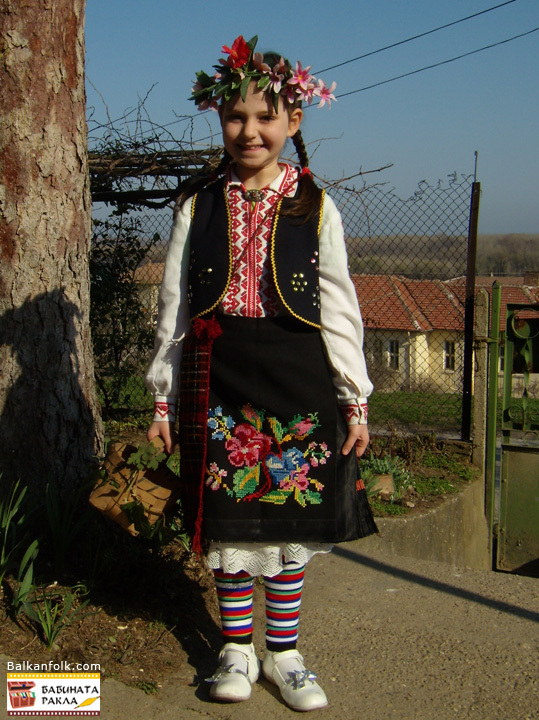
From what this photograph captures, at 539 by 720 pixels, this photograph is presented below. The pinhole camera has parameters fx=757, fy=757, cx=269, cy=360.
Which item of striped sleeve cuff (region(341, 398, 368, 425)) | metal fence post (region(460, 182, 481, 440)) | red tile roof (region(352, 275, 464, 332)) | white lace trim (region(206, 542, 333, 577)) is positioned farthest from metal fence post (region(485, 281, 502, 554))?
white lace trim (region(206, 542, 333, 577))

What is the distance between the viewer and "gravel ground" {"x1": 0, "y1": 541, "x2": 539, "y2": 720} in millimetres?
2242

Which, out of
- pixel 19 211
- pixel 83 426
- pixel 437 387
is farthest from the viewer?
pixel 437 387

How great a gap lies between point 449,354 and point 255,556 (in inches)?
190

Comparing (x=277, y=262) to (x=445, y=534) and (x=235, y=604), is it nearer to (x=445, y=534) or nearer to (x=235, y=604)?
(x=235, y=604)

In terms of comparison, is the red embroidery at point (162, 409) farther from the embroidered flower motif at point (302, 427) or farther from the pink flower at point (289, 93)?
the pink flower at point (289, 93)

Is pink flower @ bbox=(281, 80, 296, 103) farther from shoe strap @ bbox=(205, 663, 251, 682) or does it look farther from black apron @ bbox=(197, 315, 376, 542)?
shoe strap @ bbox=(205, 663, 251, 682)

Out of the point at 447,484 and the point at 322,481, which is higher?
the point at 322,481

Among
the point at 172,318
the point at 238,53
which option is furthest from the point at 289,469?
the point at 238,53

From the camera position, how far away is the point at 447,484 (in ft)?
16.4

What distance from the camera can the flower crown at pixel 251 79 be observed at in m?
2.23

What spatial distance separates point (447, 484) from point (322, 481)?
2.95 meters

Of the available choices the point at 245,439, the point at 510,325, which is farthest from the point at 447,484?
the point at 245,439

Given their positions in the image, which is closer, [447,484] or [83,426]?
[83,426]

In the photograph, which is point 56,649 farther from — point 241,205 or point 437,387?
point 437,387
